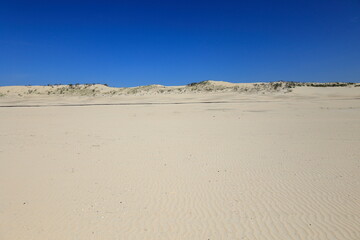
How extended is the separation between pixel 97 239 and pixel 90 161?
3.46m

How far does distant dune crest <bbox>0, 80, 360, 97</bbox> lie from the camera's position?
117 ft

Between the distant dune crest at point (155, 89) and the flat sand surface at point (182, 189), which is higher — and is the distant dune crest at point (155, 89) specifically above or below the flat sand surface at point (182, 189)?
above

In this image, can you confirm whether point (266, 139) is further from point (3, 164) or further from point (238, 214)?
point (3, 164)

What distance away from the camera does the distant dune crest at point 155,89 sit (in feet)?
117

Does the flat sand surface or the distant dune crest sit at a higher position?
the distant dune crest

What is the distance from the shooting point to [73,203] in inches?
156

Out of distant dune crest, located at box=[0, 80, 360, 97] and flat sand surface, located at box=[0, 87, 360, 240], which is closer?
flat sand surface, located at box=[0, 87, 360, 240]

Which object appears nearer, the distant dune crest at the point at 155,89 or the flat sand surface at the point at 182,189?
the flat sand surface at the point at 182,189

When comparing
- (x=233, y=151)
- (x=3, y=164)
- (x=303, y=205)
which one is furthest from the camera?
(x=233, y=151)

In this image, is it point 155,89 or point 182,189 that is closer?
point 182,189

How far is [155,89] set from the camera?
4284cm

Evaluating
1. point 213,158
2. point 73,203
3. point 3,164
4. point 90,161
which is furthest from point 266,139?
point 3,164

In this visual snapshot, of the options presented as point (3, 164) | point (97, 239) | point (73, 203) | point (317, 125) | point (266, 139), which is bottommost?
point (97, 239)

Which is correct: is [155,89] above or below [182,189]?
above
